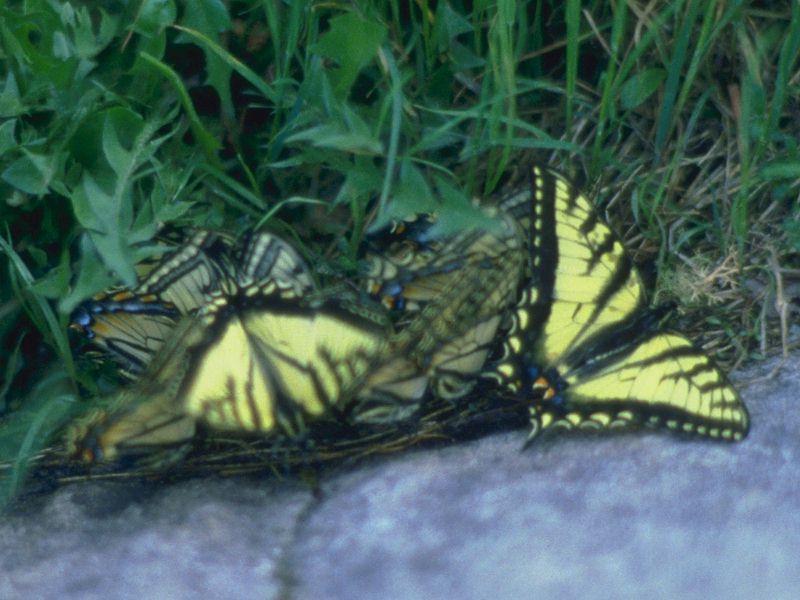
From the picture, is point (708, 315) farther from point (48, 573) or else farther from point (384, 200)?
point (48, 573)

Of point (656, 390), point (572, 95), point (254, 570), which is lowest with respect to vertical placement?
point (254, 570)

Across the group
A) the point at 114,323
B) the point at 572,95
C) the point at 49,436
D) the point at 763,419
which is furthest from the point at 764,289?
the point at 49,436

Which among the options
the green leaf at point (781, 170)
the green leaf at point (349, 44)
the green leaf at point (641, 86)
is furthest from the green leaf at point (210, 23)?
the green leaf at point (781, 170)

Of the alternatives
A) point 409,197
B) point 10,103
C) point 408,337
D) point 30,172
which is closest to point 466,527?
point 408,337

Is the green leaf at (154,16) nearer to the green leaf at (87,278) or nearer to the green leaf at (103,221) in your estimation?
the green leaf at (103,221)

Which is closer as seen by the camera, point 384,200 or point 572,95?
point 384,200

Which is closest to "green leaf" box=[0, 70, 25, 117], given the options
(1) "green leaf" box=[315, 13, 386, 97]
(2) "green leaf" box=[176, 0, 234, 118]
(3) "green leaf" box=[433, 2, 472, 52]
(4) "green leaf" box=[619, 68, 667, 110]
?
(2) "green leaf" box=[176, 0, 234, 118]
